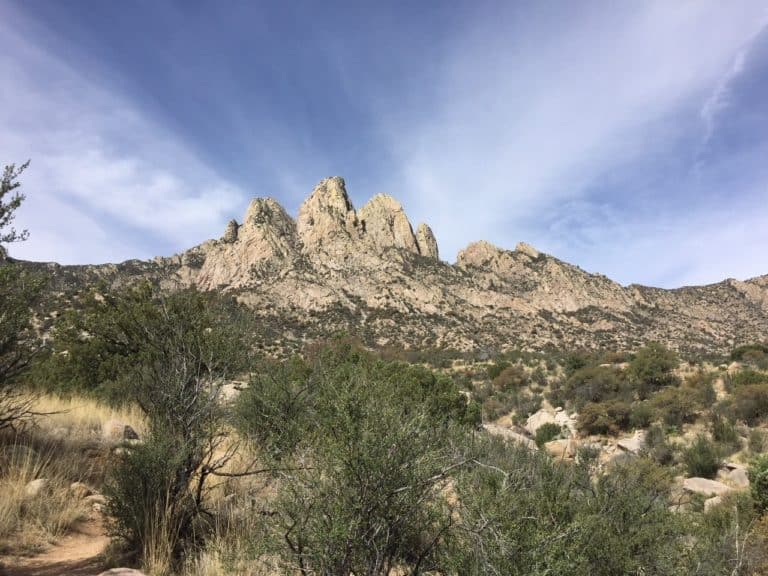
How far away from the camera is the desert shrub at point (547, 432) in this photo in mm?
18759

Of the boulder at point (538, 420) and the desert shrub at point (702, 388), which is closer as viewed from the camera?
the desert shrub at point (702, 388)

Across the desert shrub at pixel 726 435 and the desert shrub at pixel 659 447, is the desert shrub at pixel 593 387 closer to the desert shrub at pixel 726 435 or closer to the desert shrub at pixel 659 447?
the desert shrub at pixel 659 447

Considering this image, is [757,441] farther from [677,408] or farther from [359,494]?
[359,494]

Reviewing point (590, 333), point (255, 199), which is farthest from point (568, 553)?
point (255, 199)

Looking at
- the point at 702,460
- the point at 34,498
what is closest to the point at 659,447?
the point at 702,460

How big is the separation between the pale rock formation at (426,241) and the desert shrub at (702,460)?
90.6 meters

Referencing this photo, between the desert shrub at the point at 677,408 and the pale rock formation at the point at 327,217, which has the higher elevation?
the pale rock formation at the point at 327,217

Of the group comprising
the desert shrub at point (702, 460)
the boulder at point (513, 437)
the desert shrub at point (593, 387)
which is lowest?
the desert shrub at point (702, 460)

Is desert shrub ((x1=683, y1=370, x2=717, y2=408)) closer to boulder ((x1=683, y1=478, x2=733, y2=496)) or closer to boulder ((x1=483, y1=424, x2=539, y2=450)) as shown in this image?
boulder ((x1=683, y1=478, x2=733, y2=496))

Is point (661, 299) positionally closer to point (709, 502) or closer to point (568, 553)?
point (709, 502)

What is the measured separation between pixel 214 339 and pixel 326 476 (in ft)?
14.5

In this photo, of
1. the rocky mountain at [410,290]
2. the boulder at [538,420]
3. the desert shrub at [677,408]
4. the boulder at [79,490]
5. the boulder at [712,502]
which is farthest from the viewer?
the rocky mountain at [410,290]

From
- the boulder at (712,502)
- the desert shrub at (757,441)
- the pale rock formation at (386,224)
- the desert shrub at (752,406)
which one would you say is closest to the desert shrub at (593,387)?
the desert shrub at (752,406)

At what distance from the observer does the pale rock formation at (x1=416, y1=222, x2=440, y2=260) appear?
105 metres
